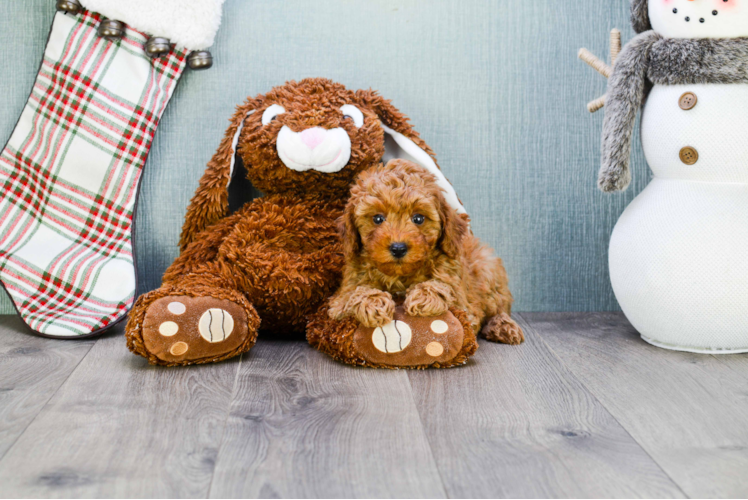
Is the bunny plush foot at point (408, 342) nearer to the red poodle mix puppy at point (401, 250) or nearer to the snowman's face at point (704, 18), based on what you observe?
the red poodle mix puppy at point (401, 250)

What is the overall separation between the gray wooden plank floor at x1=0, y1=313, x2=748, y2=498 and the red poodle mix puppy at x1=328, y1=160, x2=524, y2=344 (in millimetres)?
111

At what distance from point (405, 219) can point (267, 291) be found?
311 millimetres

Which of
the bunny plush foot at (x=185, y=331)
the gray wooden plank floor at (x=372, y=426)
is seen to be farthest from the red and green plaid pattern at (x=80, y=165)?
the bunny plush foot at (x=185, y=331)

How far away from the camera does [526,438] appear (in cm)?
86

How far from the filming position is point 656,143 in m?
1.23

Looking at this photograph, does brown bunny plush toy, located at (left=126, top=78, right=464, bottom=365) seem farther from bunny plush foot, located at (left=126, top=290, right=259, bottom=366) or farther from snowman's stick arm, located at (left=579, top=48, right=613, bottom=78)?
snowman's stick arm, located at (left=579, top=48, right=613, bottom=78)

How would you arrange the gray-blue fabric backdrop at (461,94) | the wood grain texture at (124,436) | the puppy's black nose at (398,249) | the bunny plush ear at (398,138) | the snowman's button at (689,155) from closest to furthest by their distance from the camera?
1. the wood grain texture at (124,436)
2. the puppy's black nose at (398,249)
3. the snowman's button at (689,155)
4. the bunny plush ear at (398,138)
5. the gray-blue fabric backdrop at (461,94)

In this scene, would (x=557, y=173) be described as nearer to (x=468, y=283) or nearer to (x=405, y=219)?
(x=468, y=283)

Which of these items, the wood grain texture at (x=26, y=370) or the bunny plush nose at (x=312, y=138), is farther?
the bunny plush nose at (x=312, y=138)

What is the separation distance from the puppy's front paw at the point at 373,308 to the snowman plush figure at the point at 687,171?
47cm

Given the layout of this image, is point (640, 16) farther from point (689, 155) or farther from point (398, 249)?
point (398, 249)

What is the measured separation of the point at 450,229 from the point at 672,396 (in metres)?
0.42

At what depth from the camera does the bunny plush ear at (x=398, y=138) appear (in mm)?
1293

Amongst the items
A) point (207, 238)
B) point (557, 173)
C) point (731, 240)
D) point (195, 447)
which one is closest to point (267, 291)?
point (207, 238)
